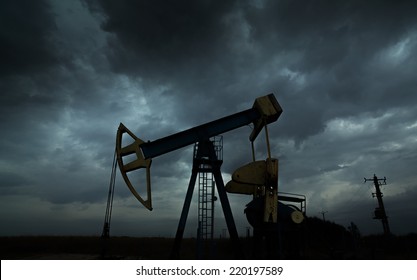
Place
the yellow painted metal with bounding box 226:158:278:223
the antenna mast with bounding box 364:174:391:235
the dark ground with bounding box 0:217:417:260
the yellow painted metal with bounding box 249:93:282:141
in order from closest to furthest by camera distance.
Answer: the yellow painted metal with bounding box 226:158:278:223
the yellow painted metal with bounding box 249:93:282:141
the dark ground with bounding box 0:217:417:260
the antenna mast with bounding box 364:174:391:235

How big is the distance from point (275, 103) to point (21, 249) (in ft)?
45.5

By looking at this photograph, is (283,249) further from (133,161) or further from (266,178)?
(133,161)

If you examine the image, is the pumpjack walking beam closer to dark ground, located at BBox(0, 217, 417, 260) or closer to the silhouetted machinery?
the silhouetted machinery

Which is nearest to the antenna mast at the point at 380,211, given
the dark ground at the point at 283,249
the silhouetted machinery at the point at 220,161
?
the dark ground at the point at 283,249

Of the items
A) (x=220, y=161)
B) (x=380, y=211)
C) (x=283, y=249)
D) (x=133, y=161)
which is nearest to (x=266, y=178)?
(x=220, y=161)

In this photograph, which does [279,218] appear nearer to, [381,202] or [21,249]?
[21,249]

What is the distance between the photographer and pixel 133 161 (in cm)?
738

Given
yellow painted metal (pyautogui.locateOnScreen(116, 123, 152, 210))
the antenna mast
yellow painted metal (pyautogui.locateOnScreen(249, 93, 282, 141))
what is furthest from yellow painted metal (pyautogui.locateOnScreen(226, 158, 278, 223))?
the antenna mast

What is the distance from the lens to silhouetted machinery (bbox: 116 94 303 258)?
7449 millimetres

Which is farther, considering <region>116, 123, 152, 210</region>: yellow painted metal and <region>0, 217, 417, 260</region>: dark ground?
<region>0, 217, 417, 260</region>: dark ground

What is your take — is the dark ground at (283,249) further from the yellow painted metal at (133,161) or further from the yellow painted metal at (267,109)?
the yellow painted metal at (133,161)

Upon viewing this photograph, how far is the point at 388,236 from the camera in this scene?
21.9 m

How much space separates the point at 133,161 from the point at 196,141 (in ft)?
6.08

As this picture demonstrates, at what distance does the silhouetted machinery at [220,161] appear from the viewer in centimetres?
745
